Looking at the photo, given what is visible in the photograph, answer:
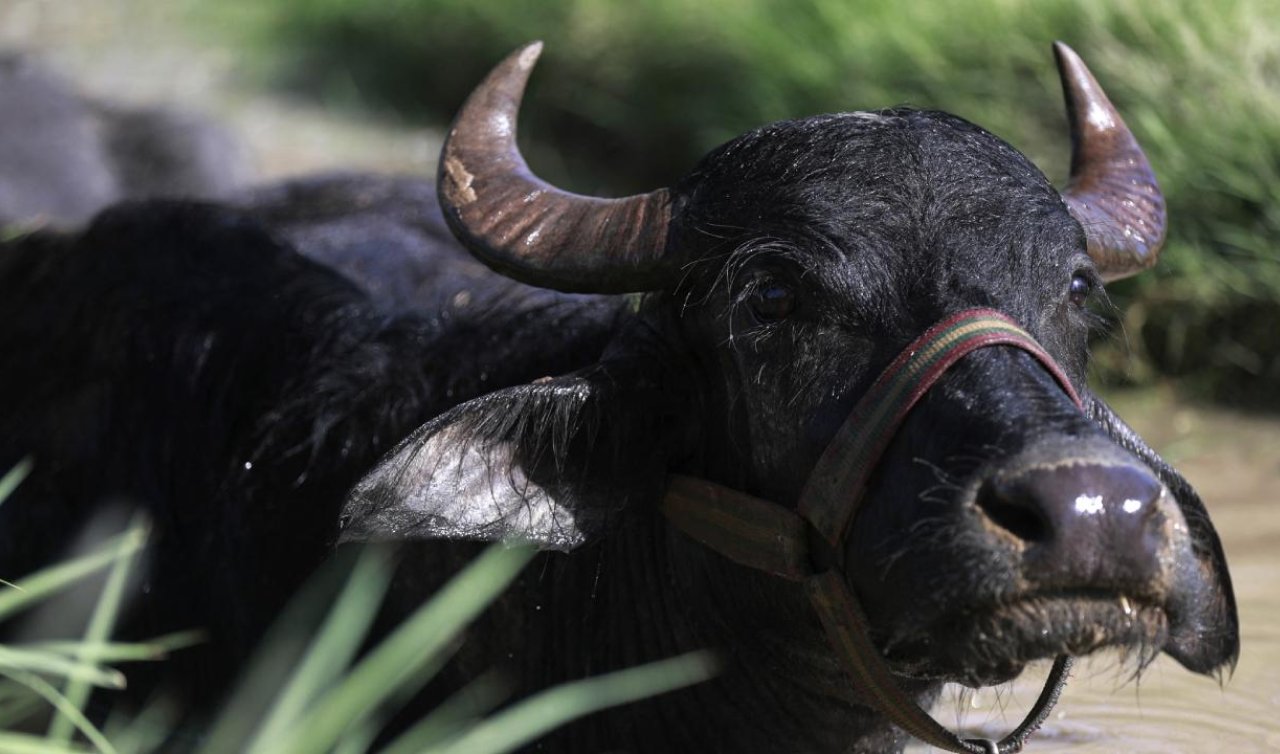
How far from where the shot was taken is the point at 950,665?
302 cm

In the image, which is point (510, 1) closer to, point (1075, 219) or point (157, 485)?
point (157, 485)

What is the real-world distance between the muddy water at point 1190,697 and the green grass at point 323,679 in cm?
114

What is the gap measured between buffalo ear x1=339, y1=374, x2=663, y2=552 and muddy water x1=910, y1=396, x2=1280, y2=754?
103cm

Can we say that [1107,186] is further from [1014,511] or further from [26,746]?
[26,746]

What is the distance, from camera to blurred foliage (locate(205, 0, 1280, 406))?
7629 millimetres

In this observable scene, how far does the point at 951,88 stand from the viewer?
332 inches

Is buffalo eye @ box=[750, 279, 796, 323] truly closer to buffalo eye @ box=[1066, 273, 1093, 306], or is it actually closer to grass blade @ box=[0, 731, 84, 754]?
buffalo eye @ box=[1066, 273, 1093, 306]

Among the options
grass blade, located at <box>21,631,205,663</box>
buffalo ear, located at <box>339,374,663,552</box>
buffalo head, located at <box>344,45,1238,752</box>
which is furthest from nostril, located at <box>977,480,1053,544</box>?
grass blade, located at <box>21,631,205,663</box>

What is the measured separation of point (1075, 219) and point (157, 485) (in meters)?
2.26

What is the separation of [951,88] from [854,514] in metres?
5.66

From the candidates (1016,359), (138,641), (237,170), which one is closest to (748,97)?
(237,170)

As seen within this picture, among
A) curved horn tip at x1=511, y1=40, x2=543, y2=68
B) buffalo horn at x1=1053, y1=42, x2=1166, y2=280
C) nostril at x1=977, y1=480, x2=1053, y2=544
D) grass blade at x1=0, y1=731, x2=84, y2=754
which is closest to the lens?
grass blade at x1=0, y1=731, x2=84, y2=754

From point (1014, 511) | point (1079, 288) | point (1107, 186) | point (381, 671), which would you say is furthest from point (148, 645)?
point (1107, 186)

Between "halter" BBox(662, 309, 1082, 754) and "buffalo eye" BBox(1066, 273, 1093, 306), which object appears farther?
"buffalo eye" BBox(1066, 273, 1093, 306)
